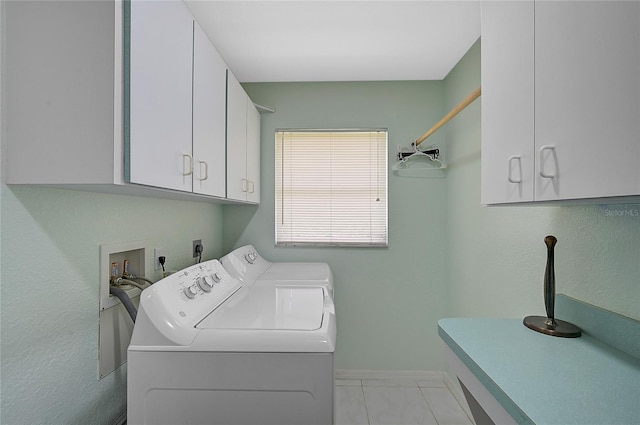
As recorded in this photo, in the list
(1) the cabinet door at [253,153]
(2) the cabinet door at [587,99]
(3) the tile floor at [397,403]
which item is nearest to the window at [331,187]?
(1) the cabinet door at [253,153]

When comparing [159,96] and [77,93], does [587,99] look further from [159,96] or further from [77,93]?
[77,93]

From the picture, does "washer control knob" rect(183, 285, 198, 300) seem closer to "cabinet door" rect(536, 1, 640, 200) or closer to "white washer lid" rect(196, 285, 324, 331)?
"white washer lid" rect(196, 285, 324, 331)

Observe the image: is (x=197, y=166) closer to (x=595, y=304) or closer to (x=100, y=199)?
(x=100, y=199)

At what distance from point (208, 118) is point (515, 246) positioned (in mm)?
1699

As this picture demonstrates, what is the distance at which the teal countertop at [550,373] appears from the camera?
29.5 inches

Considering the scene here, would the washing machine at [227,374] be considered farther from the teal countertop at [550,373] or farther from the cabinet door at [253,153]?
the cabinet door at [253,153]

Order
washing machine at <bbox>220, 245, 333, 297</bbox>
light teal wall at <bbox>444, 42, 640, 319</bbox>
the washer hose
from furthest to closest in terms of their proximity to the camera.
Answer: washing machine at <bbox>220, 245, 333, 297</bbox> < the washer hose < light teal wall at <bbox>444, 42, 640, 319</bbox>

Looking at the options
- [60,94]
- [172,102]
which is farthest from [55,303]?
[172,102]

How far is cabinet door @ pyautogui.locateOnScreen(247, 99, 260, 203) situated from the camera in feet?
7.73

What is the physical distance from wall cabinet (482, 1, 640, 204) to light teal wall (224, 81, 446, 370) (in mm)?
1485

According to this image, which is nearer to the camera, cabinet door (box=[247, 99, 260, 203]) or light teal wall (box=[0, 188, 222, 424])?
light teal wall (box=[0, 188, 222, 424])

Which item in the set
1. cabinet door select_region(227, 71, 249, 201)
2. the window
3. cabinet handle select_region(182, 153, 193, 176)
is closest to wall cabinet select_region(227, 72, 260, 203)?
cabinet door select_region(227, 71, 249, 201)

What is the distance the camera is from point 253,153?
2500 mm

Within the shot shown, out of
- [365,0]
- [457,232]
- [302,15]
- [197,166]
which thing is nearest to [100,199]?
[197,166]
